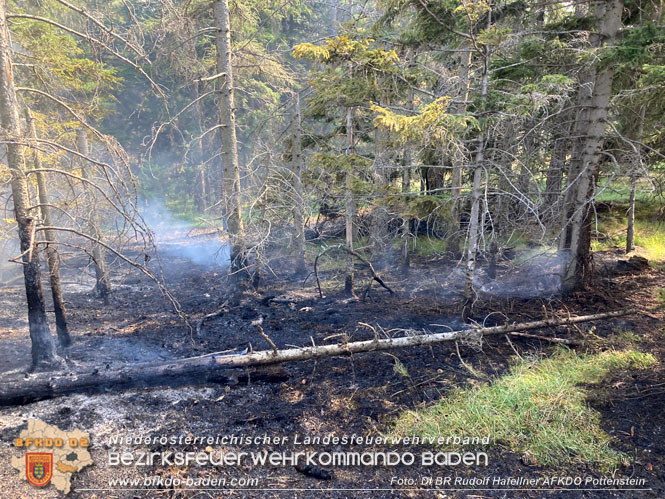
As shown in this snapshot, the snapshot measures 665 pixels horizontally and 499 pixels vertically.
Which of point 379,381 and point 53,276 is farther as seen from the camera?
point 53,276

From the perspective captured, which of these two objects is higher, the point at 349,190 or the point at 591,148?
the point at 591,148

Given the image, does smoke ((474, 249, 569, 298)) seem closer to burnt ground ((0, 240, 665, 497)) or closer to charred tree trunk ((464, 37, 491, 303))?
burnt ground ((0, 240, 665, 497))

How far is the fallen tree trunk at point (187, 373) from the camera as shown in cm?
595

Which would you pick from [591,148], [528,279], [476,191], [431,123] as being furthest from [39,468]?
[528,279]

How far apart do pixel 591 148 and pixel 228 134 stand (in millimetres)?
9603

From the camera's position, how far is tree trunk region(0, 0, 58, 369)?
5.98 meters

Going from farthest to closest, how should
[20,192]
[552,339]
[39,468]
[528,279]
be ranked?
[528,279], [552,339], [20,192], [39,468]

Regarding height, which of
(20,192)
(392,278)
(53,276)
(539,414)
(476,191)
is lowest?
(392,278)

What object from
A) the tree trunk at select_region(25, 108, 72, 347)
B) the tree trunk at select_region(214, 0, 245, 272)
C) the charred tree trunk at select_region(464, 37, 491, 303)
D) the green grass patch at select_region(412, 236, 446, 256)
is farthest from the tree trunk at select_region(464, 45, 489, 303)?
the tree trunk at select_region(25, 108, 72, 347)

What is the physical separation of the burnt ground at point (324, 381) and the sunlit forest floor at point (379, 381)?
27 mm

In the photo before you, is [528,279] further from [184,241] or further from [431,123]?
[184,241]

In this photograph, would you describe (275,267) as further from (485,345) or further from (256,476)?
(256,476)

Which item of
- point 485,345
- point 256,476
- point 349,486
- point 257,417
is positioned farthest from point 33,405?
point 485,345

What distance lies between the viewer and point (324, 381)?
22.2 ft
